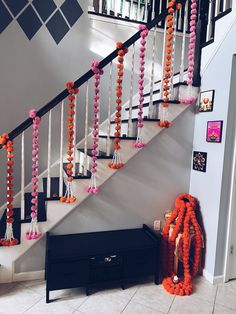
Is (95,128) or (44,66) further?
(44,66)

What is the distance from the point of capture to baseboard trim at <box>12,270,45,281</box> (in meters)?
2.33

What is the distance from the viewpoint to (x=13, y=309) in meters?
1.96

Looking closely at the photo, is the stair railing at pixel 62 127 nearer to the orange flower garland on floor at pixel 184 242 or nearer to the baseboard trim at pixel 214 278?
the orange flower garland on floor at pixel 184 242

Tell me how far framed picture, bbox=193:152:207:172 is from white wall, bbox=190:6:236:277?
0.14 feet

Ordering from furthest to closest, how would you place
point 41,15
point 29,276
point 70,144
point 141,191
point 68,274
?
point 41,15 → point 141,191 → point 29,276 → point 70,144 → point 68,274

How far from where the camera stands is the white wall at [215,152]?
2.27 metres

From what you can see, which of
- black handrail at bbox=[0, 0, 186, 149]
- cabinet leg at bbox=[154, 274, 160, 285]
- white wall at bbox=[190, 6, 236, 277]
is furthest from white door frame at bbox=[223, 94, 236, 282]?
black handrail at bbox=[0, 0, 186, 149]

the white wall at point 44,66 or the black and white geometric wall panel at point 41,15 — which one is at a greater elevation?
the black and white geometric wall panel at point 41,15

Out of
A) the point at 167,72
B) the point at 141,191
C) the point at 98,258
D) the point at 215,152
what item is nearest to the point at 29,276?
the point at 98,258

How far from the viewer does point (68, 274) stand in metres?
2.12

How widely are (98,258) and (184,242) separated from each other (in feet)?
2.77

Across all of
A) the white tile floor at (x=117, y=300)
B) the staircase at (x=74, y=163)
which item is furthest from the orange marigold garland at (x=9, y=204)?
the white tile floor at (x=117, y=300)

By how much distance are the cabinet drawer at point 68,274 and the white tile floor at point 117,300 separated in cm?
14

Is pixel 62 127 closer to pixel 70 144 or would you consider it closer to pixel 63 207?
pixel 70 144
